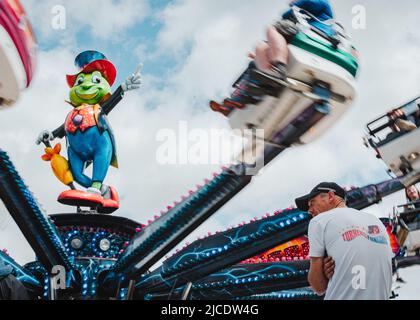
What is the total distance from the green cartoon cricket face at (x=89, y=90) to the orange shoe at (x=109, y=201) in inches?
69.5

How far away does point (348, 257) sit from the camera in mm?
2611

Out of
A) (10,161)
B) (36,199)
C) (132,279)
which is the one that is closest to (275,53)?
(10,161)

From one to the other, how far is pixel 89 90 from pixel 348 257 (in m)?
8.89

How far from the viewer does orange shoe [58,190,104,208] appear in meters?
10.0

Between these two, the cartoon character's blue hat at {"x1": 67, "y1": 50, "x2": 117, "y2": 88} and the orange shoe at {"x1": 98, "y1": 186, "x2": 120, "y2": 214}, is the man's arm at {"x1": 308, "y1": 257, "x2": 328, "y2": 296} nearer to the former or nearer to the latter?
the orange shoe at {"x1": 98, "y1": 186, "x2": 120, "y2": 214}

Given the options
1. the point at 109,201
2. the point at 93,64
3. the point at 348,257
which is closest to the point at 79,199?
the point at 109,201

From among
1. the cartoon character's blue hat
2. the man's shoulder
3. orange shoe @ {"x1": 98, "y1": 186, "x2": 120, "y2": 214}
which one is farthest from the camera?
A: the cartoon character's blue hat

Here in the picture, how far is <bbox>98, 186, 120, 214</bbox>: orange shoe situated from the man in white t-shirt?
8245 millimetres

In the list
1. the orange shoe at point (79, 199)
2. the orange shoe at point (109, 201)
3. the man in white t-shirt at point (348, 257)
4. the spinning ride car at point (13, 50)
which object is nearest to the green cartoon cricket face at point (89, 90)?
the orange shoe at point (109, 201)

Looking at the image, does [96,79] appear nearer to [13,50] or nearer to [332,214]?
[13,50]

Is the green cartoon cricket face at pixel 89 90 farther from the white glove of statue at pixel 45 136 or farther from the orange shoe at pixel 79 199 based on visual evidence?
the orange shoe at pixel 79 199

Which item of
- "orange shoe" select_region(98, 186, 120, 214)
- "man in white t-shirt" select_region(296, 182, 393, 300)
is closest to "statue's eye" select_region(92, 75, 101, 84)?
"orange shoe" select_region(98, 186, 120, 214)
